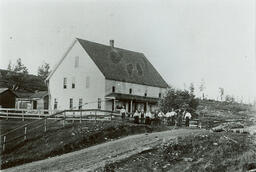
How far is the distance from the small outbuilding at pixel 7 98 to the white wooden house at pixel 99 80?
6846mm

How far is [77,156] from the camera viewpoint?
2092cm

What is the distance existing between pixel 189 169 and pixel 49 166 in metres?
8.04

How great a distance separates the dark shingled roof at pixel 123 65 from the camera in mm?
46434

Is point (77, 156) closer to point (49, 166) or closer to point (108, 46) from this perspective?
point (49, 166)

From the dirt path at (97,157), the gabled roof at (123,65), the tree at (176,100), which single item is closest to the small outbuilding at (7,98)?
the gabled roof at (123,65)

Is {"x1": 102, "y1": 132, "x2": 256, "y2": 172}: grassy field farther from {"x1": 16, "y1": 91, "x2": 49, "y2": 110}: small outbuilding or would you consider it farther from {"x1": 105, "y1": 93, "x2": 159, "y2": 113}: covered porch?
{"x1": 16, "y1": 91, "x2": 49, "y2": 110}: small outbuilding

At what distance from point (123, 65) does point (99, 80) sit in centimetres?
528

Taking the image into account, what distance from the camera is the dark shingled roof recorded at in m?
46.4

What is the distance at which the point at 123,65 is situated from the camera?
49.5 meters

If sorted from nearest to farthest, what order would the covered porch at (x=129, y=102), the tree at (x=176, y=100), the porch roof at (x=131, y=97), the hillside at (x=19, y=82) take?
the tree at (x=176, y=100) < the porch roof at (x=131, y=97) < the covered porch at (x=129, y=102) < the hillside at (x=19, y=82)

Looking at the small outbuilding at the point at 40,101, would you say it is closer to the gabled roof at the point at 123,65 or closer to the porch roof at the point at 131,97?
the gabled roof at the point at 123,65

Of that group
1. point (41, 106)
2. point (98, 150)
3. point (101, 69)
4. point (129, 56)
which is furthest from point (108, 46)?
point (98, 150)

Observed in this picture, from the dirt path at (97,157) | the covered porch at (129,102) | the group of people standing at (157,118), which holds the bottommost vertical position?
the dirt path at (97,157)

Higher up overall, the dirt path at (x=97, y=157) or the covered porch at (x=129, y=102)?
the covered porch at (x=129, y=102)
